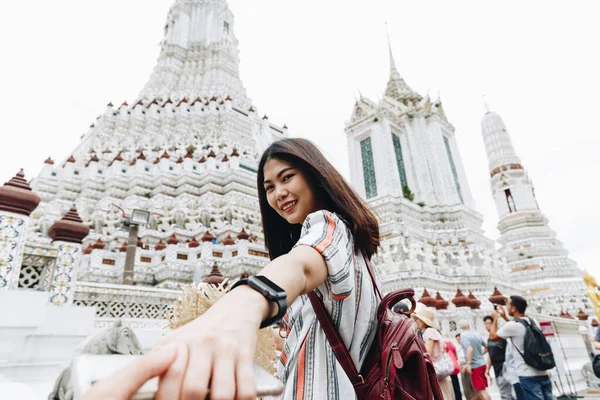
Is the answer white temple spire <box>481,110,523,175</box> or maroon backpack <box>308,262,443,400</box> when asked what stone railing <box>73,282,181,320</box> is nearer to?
maroon backpack <box>308,262,443,400</box>

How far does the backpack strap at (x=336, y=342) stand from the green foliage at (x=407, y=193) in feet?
54.5

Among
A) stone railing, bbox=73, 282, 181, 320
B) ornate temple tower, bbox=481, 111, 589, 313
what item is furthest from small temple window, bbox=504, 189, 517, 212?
stone railing, bbox=73, 282, 181, 320

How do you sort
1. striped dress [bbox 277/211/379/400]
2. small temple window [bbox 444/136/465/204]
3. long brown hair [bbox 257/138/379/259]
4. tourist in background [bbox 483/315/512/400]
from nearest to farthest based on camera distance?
striped dress [bbox 277/211/379/400]
long brown hair [bbox 257/138/379/259]
tourist in background [bbox 483/315/512/400]
small temple window [bbox 444/136/465/204]

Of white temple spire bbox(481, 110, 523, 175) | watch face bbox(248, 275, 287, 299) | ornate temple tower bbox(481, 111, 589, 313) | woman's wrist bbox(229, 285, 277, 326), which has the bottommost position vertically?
woman's wrist bbox(229, 285, 277, 326)

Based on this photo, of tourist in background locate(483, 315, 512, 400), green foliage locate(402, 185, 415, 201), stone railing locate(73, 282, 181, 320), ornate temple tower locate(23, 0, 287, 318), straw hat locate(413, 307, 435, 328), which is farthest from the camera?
green foliage locate(402, 185, 415, 201)

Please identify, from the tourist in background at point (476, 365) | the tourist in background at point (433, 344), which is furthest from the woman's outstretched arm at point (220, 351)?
the tourist in background at point (476, 365)

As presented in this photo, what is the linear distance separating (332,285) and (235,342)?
1.29 ft

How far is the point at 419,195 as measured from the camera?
56.3ft

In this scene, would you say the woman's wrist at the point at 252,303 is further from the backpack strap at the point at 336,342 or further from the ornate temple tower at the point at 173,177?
the ornate temple tower at the point at 173,177

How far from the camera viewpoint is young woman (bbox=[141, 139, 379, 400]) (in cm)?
37

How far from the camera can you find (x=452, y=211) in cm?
1563

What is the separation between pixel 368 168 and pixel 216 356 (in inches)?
695

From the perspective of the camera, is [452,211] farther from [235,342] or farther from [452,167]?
[235,342]

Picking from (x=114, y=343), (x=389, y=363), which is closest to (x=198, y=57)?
(x=114, y=343)
